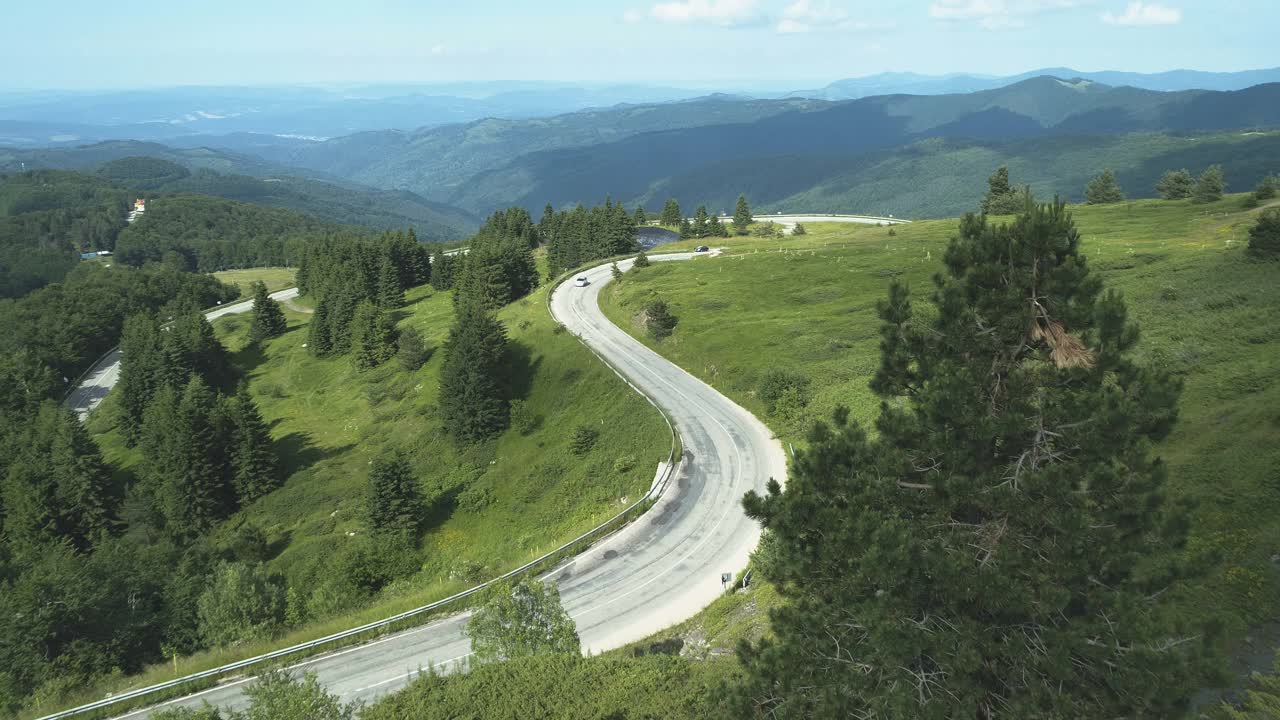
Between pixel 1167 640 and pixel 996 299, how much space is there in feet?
20.2

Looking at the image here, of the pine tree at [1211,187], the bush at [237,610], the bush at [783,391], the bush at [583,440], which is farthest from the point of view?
the pine tree at [1211,187]

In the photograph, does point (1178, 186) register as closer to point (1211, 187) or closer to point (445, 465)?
point (1211, 187)

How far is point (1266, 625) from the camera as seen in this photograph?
15.4m

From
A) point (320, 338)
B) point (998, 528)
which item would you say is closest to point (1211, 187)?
point (998, 528)

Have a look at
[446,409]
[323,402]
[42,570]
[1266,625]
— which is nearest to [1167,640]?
[1266,625]

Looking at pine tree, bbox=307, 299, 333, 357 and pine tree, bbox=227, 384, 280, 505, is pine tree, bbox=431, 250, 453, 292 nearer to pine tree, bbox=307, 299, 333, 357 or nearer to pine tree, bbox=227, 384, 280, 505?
pine tree, bbox=307, 299, 333, 357

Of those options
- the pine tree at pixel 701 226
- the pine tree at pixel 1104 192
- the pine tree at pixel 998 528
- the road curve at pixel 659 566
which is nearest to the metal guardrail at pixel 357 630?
the road curve at pixel 659 566

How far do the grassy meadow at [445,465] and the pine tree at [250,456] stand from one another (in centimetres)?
208

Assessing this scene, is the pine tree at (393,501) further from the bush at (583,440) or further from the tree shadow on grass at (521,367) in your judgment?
the tree shadow on grass at (521,367)

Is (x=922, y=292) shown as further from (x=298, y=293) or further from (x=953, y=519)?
(x=298, y=293)

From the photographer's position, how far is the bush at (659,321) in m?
67.2

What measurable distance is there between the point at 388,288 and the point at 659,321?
61010mm

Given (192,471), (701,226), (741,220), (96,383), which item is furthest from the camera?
(741,220)

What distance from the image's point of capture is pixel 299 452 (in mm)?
69312
